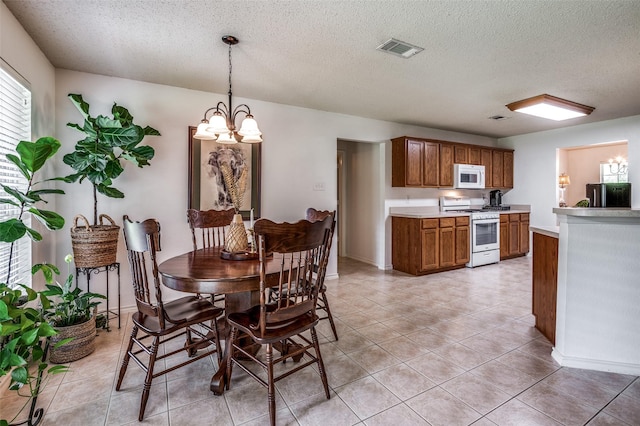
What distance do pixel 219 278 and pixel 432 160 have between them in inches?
173

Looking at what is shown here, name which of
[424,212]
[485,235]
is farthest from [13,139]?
[485,235]

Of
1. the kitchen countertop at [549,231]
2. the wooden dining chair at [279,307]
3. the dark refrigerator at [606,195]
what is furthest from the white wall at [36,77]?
the dark refrigerator at [606,195]

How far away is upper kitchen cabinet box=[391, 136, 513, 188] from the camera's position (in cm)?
491

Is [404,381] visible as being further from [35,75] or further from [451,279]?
[35,75]

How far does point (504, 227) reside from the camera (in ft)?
18.5

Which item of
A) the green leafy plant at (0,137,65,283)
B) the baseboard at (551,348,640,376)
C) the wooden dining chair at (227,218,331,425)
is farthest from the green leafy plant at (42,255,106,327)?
the baseboard at (551,348,640,376)

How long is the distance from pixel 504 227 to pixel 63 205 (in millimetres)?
6291

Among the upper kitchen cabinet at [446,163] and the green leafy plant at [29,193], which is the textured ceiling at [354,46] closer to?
the green leafy plant at [29,193]

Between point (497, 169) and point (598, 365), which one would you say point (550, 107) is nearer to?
point (497, 169)

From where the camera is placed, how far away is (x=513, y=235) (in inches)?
228

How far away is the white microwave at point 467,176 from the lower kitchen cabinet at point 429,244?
688mm

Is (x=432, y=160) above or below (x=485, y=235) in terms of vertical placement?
above

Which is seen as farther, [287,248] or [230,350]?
[230,350]

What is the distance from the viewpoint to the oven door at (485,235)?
17.0ft
